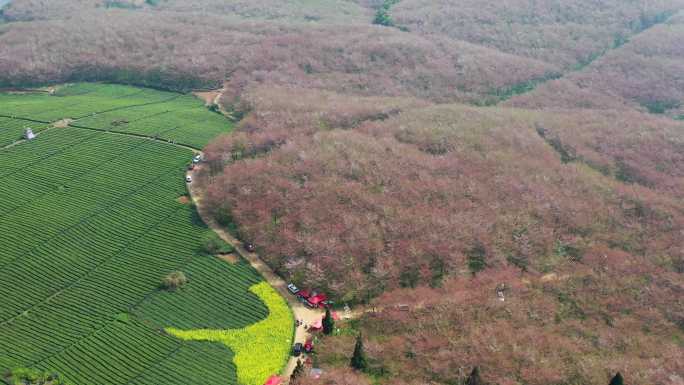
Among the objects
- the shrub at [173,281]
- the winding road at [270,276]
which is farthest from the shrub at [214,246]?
the shrub at [173,281]

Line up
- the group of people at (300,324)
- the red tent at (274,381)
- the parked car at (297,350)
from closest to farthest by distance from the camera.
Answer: the red tent at (274,381) → the parked car at (297,350) → the group of people at (300,324)

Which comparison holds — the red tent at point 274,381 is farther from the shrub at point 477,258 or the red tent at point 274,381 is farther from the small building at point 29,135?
the small building at point 29,135

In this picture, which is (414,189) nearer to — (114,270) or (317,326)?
(317,326)

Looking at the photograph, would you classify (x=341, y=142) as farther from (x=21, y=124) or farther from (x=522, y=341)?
(x=21, y=124)

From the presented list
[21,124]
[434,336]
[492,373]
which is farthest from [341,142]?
[21,124]

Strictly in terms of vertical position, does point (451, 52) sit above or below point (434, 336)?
above

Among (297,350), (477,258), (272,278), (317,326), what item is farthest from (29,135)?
(477,258)

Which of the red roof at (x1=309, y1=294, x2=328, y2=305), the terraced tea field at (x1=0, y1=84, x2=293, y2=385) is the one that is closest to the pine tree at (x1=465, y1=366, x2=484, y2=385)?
the terraced tea field at (x1=0, y1=84, x2=293, y2=385)
